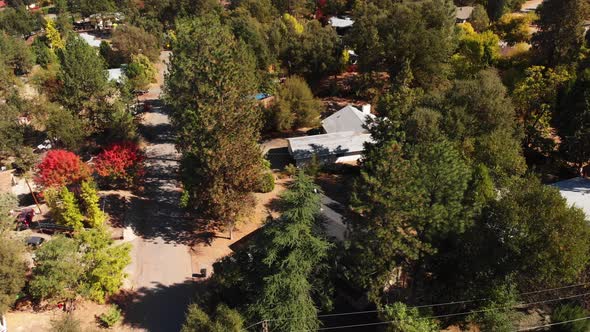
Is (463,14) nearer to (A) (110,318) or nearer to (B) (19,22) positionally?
(A) (110,318)

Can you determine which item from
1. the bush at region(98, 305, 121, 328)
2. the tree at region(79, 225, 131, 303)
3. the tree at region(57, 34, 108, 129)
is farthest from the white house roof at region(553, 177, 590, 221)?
the tree at region(57, 34, 108, 129)

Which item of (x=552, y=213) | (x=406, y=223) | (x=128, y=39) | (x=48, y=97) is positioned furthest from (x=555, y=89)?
(x=128, y=39)

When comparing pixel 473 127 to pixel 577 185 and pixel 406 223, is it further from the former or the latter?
pixel 406 223

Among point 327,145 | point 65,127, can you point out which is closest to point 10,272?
point 65,127

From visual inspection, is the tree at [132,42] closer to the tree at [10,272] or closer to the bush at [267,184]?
the bush at [267,184]

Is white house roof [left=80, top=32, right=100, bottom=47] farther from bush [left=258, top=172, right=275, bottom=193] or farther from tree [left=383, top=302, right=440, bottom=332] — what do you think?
tree [left=383, top=302, right=440, bottom=332]

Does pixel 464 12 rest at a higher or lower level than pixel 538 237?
higher
